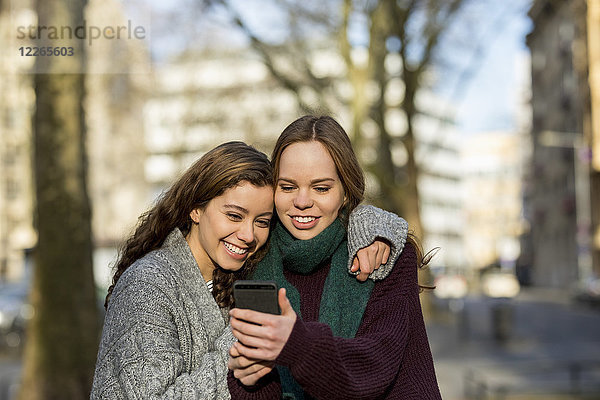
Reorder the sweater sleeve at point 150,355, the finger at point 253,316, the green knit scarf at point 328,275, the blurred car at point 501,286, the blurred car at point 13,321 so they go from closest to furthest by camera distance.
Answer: the finger at point 253,316, the sweater sleeve at point 150,355, the green knit scarf at point 328,275, the blurred car at point 13,321, the blurred car at point 501,286

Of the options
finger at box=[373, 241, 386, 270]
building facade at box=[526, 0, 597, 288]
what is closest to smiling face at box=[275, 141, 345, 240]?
finger at box=[373, 241, 386, 270]

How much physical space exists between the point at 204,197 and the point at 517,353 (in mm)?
15387

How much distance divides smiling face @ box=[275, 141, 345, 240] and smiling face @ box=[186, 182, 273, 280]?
80mm

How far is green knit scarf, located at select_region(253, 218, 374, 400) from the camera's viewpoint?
8.71ft

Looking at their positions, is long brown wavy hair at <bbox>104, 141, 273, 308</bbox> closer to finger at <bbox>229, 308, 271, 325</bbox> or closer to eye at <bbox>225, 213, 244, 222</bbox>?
eye at <bbox>225, 213, 244, 222</bbox>

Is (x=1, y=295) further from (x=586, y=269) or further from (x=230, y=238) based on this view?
(x=586, y=269)

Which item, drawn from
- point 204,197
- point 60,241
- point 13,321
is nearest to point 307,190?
point 204,197

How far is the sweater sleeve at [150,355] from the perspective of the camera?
2467 millimetres

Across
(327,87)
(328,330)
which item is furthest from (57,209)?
(327,87)

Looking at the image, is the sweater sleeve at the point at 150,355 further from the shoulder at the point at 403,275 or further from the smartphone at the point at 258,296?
the shoulder at the point at 403,275

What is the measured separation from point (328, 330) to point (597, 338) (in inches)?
811

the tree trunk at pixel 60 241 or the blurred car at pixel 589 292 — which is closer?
the tree trunk at pixel 60 241

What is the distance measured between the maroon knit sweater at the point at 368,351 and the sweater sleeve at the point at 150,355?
0.10m

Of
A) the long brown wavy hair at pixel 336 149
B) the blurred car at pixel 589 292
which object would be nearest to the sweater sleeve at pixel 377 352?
the long brown wavy hair at pixel 336 149
